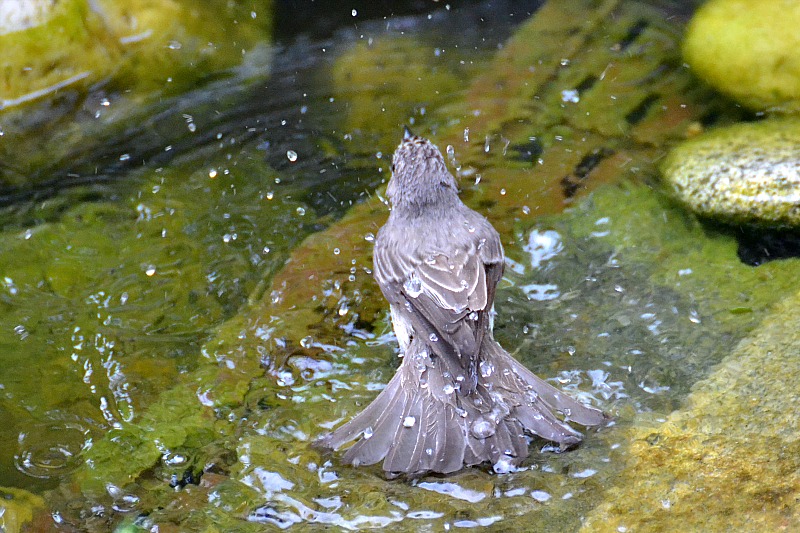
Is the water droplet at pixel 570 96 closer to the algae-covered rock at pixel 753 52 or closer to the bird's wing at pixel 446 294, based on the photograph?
the algae-covered rock at pixel 753 52

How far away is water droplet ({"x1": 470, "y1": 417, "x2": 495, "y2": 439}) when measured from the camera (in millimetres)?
3836

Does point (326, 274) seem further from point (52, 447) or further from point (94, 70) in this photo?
point (94, 70)

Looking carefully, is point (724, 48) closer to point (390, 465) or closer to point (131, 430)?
point (390, 465)

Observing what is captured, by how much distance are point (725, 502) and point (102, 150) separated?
537cm

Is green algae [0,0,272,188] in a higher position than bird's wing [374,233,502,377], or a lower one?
higher

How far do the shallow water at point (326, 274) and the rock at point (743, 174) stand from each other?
229 mm

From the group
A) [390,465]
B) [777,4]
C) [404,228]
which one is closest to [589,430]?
[390,465]

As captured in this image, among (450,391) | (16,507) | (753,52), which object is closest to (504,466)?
(450,391)

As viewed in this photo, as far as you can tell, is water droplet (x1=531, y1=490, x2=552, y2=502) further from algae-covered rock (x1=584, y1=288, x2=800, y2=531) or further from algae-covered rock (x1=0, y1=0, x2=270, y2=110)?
algae-covered rock (x1=0, y1=0, x2=270, y2=110)

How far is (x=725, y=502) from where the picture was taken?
3270 mm

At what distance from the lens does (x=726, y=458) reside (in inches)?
138

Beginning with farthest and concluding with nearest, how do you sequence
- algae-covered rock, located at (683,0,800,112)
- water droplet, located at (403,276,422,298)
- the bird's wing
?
algae-covered rock, located at (683,0,800,112)
water droplet, located at (403,276,422,298)
the bird's wing

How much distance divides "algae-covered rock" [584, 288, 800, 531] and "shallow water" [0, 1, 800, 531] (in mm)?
123

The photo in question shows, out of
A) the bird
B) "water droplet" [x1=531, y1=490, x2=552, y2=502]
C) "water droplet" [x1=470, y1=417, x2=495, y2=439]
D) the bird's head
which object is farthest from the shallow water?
the bird's head
